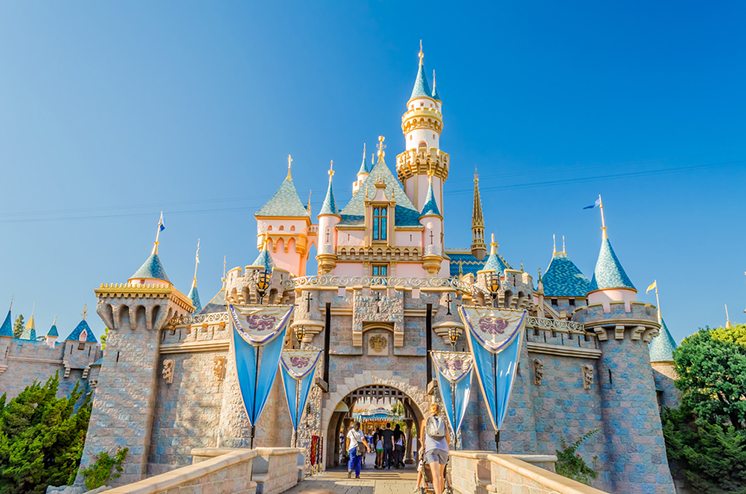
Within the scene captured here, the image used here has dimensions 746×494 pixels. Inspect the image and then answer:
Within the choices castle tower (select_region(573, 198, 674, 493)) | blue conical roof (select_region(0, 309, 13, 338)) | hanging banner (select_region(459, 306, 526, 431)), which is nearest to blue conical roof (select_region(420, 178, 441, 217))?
castle tower (select_region(573, 198, 674, 493))

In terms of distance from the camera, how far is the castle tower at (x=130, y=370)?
22.5 meters

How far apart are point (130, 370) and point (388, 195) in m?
15.3

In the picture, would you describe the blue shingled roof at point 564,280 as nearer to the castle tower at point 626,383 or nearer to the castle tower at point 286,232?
the castle tower at point 626,383

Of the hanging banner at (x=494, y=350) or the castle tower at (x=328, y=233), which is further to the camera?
the castle tower at (x=328, y=233)

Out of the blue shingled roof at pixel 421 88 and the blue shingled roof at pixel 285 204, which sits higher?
the blue shingled roof at pixel 421 88

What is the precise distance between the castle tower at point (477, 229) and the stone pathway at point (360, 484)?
23.7 meters

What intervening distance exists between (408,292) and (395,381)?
3410mm

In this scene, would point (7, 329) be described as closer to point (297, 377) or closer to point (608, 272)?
point (297, 377)

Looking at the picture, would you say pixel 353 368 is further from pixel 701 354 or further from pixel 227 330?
pixel 701 354

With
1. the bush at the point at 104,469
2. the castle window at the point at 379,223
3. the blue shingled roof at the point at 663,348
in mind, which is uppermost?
the castle window at the point at 379,223

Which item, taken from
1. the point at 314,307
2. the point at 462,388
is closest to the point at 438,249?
the point at 314,307

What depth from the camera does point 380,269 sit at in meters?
28.9

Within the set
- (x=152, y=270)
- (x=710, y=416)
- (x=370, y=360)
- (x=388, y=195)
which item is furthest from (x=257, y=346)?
(x=710, y=416)

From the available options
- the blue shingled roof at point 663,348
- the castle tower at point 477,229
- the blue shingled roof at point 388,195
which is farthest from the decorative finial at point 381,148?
the blue shingled roof at point 663,348
